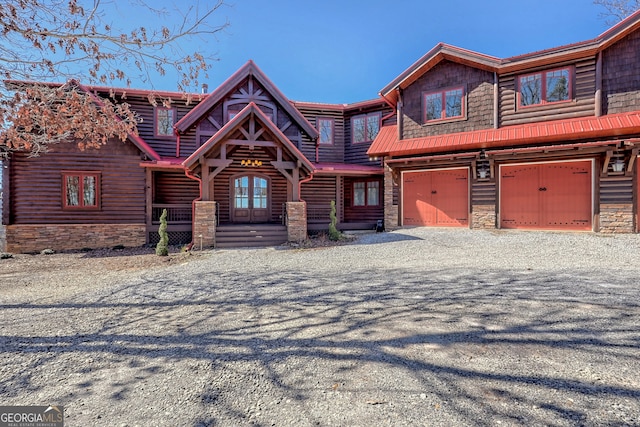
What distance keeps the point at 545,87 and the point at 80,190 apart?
20119 mm

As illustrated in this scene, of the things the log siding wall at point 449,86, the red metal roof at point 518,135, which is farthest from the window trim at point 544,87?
the log siding wall at point 449,86

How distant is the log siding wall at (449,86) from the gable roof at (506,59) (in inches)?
12.5

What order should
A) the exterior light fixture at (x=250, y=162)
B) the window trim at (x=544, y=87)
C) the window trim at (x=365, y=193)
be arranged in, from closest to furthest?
the window trim at (x=544, y=87), the exterior light fixture at (x=250, y=162), the window trim at (x=365, y=193)

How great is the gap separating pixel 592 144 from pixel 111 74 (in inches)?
565

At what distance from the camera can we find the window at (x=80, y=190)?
1267 cm

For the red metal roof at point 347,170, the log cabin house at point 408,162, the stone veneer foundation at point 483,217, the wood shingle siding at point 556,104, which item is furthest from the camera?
the red metal roof at point 347,170

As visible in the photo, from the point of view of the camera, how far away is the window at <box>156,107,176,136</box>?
15557 millimetres

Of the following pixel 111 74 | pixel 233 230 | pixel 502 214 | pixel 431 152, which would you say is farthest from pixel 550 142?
pixel 111 74

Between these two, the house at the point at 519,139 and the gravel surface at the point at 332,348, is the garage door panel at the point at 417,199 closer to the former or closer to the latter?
the house at the point at 519,139

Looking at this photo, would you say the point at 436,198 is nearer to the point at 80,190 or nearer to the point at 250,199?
the point at 250,199

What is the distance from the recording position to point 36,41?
4.91 m

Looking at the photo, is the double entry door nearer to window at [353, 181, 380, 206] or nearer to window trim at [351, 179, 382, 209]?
window trim at [351, 179, 382, 209]

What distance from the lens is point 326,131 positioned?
18.5 m

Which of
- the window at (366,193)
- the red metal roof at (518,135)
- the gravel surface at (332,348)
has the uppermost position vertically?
the red metal roof at (518,135)
